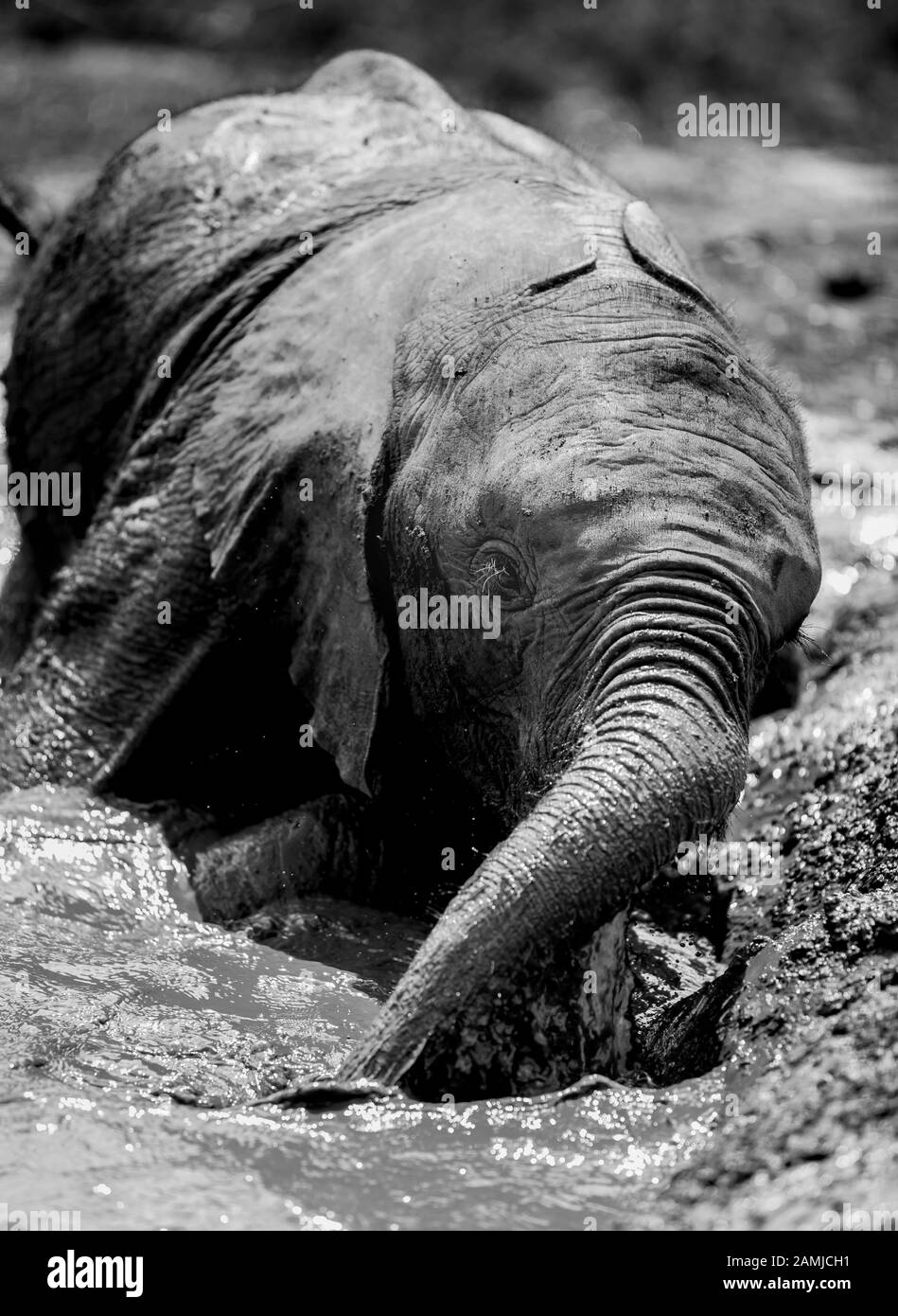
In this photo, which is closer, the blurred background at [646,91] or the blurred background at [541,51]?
the blurred background at [646,91]

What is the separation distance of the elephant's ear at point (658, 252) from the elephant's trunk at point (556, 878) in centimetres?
129

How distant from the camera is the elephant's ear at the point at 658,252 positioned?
16.0ft

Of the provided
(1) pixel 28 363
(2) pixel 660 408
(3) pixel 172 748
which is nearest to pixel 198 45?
(1) pixel 28 363

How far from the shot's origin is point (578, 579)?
4281 millimetres

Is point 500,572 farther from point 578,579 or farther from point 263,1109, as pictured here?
point 263,1109

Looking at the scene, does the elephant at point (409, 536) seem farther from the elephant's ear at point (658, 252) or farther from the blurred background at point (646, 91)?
the blurred background at point (646, 91)

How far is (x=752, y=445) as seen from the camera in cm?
442

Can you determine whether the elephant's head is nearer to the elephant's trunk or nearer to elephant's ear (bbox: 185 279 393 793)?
the elephant's trunk

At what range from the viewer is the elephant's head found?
3.84 m

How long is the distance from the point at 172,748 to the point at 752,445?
7.41 ft

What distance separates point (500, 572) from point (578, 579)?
0.80 feet

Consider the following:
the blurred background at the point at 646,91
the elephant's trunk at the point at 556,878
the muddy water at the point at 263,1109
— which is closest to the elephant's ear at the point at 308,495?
the muddy water at the point at 263,1109

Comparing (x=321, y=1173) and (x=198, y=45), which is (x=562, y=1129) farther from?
(x=198, y=45)

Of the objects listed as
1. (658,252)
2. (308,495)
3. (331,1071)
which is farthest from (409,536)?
(331,1071)
